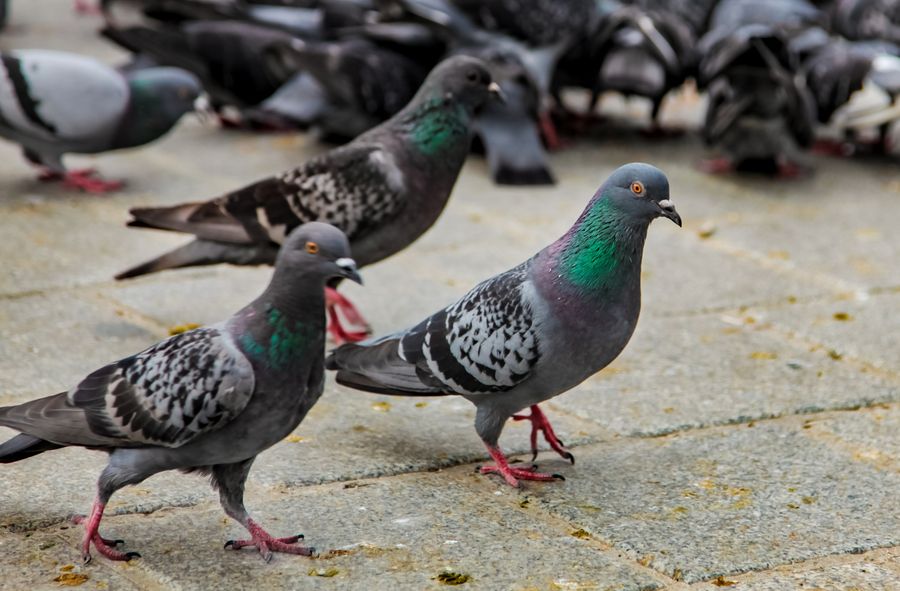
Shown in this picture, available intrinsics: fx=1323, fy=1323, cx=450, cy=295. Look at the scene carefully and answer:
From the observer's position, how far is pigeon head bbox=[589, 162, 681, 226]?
12.7 feet

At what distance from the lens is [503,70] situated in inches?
328

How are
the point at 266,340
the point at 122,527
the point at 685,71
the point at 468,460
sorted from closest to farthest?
the point at 266,340, the point at 122,527, the point at 468,460, the point at 685,71

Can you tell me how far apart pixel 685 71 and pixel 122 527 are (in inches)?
249

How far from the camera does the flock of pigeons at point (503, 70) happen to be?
7.82 m

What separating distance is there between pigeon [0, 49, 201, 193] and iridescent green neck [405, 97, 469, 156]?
9.11 ft

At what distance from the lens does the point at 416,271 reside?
21.3ft

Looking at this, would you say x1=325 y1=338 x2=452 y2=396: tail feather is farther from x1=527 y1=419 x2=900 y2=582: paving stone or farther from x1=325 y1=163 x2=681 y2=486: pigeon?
x1=527 y1=419 x2=900 y2=582: paving stone

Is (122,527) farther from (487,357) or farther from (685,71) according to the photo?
(685,71)

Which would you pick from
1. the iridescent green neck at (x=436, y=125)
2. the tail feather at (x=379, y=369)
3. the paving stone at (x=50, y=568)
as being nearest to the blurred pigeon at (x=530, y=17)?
the iridescent green neck at (x=436, y=125)

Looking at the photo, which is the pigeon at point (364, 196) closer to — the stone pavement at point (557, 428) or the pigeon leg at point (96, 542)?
the stone pavement at point (557, 428)

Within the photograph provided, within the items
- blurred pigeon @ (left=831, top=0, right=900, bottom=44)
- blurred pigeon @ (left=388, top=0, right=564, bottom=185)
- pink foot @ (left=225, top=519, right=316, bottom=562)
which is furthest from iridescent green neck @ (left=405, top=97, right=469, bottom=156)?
blurred pigeon @ (left=831, top=0, right=900, bottom=44)

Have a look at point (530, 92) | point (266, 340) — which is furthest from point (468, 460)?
point (530, 92)

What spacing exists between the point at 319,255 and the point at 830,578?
1.59m

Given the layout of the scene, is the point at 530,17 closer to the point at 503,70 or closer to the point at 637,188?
the point at 503,70
